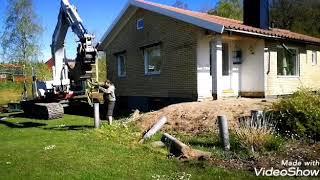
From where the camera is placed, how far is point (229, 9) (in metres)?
48.1

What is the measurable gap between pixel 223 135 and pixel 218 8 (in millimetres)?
41972

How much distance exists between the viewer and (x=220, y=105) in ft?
42.7

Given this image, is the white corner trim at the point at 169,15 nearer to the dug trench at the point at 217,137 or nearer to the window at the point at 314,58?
the dug trench at the point at 217,137

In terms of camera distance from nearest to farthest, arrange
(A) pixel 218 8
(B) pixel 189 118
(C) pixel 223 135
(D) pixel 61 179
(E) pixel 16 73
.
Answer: (D) pixel 61 179, (C) pixel 223 135, (B) pixel 189 118, (E) pixel 16 73, (A) pixel 218 8

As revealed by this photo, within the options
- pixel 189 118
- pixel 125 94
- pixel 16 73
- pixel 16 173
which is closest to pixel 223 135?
pixel 189 118

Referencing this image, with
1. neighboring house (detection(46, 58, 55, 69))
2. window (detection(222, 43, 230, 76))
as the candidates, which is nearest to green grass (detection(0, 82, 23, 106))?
neighboring house (detection(46, 58, 55, 69))

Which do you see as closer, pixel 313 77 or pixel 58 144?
pixel 58 144

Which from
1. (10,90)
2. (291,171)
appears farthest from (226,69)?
(10,90)

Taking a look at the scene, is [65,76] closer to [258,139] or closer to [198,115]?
[198,115]

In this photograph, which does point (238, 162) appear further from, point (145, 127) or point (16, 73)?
point (16, 73)

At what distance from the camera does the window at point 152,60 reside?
65.4 ft

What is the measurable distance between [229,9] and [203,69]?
107 feet

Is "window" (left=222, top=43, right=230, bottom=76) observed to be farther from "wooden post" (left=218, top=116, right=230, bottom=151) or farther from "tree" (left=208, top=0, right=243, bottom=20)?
"tree" (left=208, top=0, right=243, bottom=20)

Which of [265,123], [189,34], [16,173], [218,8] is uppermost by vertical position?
[218,8]
